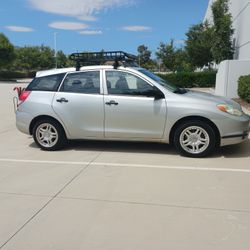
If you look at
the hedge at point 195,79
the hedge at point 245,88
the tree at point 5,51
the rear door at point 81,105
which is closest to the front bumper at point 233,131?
A: the rear door at point 81,105

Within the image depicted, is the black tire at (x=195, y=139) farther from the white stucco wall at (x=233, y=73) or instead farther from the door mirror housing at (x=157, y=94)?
the white stucco wall at (x=233, y=73)

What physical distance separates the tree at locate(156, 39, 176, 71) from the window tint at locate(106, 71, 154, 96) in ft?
150

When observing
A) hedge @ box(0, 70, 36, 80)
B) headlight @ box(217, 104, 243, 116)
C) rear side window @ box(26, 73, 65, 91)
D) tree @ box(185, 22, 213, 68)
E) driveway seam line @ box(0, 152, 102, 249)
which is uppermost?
tree @ box(185, 22, 213, 68)

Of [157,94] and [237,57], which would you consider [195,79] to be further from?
[157,94]

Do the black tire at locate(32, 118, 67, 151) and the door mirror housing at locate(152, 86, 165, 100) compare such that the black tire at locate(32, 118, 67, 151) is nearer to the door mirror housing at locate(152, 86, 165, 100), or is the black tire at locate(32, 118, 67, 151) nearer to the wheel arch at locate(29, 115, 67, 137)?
the wheel arch at locate(29, 115, 67, 137)

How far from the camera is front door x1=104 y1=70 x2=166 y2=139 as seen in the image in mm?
6820

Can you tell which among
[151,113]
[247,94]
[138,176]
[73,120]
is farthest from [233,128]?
[247,94]

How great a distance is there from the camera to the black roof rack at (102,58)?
7.35 m

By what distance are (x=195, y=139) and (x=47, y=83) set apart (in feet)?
10.3

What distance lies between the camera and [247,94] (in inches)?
554

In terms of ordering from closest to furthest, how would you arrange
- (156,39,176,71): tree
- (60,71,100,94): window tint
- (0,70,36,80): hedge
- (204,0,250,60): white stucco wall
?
(60,71,100,94): window tint
(204,0,250,60): white stucco wall
(156,39,176,71): tree
(0,70,36,80): hedge

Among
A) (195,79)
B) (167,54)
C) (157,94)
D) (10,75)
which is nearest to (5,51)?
(10,75)

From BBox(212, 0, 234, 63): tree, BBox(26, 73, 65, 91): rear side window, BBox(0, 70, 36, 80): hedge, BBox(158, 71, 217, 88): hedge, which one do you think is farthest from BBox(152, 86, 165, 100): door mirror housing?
BBox(0, 70, 36, 80): hedge

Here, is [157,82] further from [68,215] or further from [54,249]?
[54,249]
